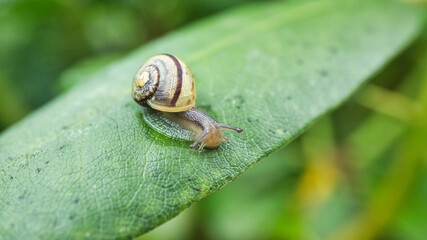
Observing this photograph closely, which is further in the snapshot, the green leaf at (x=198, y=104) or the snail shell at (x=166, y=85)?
the snail shell at (x=166, y=85)

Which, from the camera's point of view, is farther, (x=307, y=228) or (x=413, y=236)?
(x=307, y=228)

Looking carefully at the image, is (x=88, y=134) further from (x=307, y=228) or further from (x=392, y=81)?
(x=392, y=81)

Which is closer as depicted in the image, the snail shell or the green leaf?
the green leaf

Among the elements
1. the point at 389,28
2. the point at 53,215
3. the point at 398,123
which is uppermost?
the point at 53,215

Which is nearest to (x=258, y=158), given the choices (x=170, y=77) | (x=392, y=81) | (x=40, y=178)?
(x=170, y=77)
